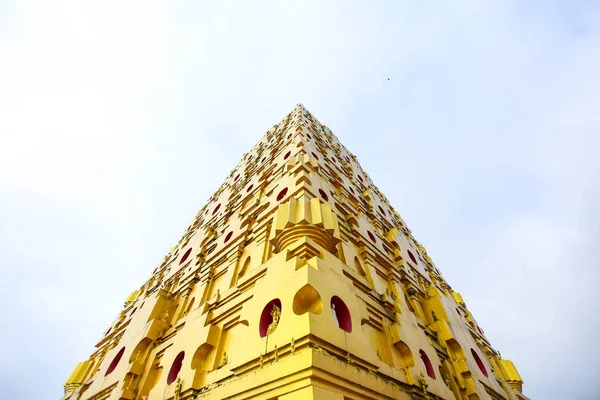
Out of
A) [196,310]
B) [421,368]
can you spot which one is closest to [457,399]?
[421,368]

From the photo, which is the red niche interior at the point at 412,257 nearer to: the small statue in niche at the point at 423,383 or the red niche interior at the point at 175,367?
the small statue in niche at the point at 423,383

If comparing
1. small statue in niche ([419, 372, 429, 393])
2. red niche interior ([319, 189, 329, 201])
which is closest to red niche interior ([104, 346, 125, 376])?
red niche interior ([319, 189, 329, 201])

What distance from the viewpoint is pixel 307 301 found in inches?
179

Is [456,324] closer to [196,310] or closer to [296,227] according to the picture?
[296,227]

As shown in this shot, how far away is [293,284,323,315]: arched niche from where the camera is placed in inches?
172

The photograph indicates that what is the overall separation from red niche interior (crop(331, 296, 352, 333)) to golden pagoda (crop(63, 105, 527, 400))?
0.08 feet

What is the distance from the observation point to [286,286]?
15.3 feet

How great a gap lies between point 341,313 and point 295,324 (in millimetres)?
1300

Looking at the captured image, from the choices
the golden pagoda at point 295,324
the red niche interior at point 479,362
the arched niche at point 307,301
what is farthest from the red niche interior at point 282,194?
the red niche interior at point 479,362

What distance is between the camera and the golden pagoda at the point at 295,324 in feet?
12.8

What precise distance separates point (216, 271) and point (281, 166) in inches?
186

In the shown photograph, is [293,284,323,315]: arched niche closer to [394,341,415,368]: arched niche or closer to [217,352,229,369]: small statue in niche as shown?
[217,352,229,369]: small statue in niche

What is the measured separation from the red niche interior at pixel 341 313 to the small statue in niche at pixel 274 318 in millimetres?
899

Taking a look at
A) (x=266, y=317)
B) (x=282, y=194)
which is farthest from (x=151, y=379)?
(x=282, y=194)
